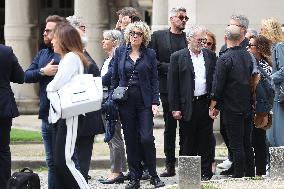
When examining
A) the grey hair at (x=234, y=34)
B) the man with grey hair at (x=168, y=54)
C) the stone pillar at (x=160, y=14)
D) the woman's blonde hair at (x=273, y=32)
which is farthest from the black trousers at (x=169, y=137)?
the stone pillar at (x=160, y=14)

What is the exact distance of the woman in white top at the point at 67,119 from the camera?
11.2 metres

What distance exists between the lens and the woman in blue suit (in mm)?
13750

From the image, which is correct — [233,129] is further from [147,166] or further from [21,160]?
[21,160]

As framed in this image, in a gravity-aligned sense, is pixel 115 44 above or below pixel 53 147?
above

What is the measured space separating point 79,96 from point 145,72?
2.71 meters

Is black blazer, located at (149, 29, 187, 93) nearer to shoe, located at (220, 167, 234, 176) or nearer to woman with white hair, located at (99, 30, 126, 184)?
woman with white hair, located at (99, 30, 126, 184)

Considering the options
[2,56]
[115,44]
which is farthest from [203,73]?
[2,56]

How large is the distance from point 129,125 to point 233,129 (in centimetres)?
127

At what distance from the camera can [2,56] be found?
12875 millimetres

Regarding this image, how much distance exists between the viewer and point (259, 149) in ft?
47.5

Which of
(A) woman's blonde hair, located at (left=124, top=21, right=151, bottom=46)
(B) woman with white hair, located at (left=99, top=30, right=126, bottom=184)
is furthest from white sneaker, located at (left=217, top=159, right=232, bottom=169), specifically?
(A) woman's blonde hair, located at (left=124, top=21, right=151, bottom=46)

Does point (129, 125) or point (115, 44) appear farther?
point (115, 44)

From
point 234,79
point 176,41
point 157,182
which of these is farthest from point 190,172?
point 176,41

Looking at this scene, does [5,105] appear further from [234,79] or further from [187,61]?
[234,79]
